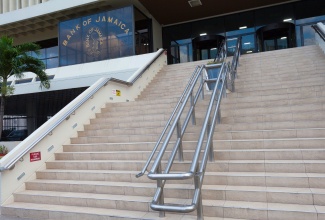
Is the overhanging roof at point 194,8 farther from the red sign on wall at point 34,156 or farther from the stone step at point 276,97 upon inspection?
the red sign on wall at point 34,156

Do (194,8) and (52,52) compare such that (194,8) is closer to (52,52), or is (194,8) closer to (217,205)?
(52,52)

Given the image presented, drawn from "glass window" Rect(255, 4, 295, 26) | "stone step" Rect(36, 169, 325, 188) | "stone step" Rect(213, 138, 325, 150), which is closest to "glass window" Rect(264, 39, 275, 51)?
"glass window" Rect(255, 4, 295, 26)

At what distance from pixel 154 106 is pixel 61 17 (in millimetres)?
11389

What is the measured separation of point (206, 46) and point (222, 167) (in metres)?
13.2

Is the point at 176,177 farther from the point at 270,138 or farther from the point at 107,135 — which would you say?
the point at 107,135

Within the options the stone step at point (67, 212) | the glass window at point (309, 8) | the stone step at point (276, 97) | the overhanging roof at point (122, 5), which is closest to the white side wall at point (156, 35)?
the overhanging roof at point (122, 5)

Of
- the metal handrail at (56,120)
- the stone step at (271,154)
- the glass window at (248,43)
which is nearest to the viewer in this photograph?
the stone step at (271,154)

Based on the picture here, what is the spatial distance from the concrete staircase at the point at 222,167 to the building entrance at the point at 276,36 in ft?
26.1

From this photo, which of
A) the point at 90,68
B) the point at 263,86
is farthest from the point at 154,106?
the point at 90,68

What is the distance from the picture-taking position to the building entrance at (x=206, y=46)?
50.0ft

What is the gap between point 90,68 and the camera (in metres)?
12.8

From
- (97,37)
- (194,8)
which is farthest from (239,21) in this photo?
(97,37)

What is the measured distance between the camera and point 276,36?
48.4 feet

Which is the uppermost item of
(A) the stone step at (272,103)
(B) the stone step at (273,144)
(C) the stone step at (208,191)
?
(A) the stone step at (272,103)
